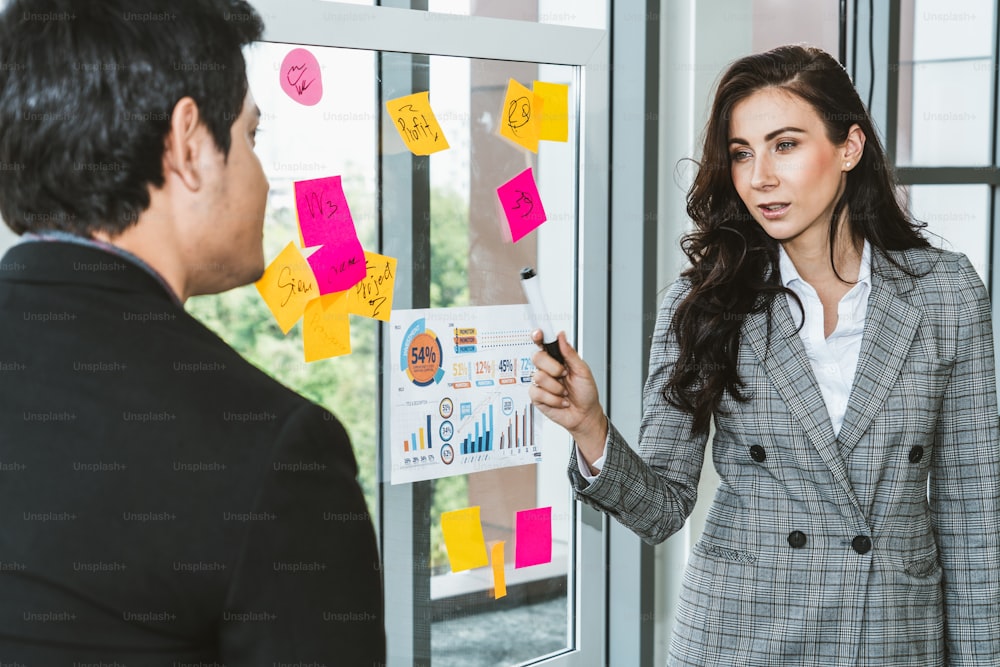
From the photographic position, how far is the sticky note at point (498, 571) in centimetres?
184

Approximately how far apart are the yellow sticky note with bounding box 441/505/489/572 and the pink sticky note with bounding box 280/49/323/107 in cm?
80

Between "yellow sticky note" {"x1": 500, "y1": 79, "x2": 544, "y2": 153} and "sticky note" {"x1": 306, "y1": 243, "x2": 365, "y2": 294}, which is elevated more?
"yellow sticky note" {"x1": 500, "y1": 79, "x2": 544, "y2": 153}

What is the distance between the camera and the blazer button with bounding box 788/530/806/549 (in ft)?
4.31

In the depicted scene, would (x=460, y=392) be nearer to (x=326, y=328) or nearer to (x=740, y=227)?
(x=326, y=328)

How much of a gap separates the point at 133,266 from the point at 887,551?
43.4 inches

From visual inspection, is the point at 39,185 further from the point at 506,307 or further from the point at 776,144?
the point at 506,307

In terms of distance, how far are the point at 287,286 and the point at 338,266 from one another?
0.09 meters

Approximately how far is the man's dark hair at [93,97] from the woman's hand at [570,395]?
2.14ft

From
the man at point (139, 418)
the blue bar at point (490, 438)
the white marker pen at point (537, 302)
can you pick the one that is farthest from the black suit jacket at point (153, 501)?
the blue bar at point (490, 438)

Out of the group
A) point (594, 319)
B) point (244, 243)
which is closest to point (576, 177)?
point (594, 319)

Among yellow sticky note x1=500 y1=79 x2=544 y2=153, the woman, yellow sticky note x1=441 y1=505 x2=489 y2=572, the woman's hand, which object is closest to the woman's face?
the woman

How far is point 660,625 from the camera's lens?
2.13 metres

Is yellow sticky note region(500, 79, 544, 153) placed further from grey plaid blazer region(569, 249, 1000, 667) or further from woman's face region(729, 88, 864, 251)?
grey plaid blazer region(569, 249, 1000, 667)

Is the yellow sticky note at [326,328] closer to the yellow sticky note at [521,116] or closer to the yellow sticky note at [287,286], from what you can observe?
the yellow sticky note at [287,286]
